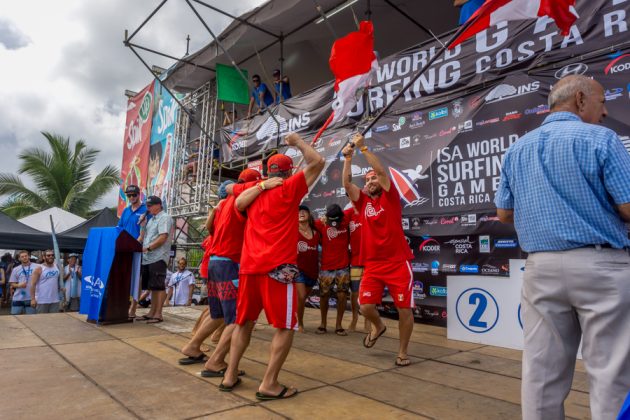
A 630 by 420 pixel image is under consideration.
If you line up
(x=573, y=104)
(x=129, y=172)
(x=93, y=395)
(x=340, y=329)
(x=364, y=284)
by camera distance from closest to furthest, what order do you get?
(x=573, y=104) < (x=93, y=395) < (x=364, y=284) < (x=340, y=329) < (x=129, y=172)

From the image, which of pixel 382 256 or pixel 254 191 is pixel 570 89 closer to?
pixel 254 191

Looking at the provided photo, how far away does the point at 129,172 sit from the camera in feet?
47.4

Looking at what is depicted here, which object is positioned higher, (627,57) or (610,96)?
(627,57)

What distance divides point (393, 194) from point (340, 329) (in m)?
2.22

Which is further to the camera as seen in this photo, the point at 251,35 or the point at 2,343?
the point at 251,35

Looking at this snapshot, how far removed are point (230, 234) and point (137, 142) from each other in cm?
1242

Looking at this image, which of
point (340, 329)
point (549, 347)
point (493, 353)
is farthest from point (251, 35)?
point (549, 347)

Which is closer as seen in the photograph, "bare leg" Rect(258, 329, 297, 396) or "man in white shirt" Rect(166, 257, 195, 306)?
"bare leg" Rect(258, 329, 297, 396)

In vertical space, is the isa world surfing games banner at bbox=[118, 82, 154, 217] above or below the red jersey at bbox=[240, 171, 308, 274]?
above

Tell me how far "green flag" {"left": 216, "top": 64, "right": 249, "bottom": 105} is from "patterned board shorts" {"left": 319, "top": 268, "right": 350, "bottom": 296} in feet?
20.6

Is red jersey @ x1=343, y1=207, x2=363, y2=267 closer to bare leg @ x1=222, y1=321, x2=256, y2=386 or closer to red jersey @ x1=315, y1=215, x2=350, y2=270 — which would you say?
red jersey @ x1=315, y1=215, x2=350, y2=270

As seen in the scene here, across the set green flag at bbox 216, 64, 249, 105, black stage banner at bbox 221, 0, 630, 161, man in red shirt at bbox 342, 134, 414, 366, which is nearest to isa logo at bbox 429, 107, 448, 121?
black stage banner at bbox 221, 0, 630, 161

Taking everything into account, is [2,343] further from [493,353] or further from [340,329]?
[493,353]

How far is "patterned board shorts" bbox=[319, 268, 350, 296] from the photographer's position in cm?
561
